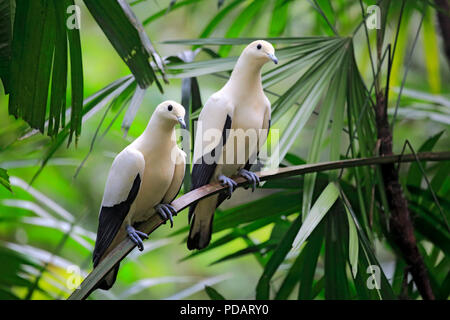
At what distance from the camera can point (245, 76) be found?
3.77 ft

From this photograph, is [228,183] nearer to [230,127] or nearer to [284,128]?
[230,127]

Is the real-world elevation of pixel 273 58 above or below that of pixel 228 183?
above

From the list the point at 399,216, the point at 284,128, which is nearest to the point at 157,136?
the point at 284,128

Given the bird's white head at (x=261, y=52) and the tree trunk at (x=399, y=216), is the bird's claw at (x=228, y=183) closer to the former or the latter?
the bird's white head at (x=261, y=52)

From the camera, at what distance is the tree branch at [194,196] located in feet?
2.86

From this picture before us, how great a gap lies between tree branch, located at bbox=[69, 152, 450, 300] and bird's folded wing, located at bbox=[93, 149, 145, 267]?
0.07 m

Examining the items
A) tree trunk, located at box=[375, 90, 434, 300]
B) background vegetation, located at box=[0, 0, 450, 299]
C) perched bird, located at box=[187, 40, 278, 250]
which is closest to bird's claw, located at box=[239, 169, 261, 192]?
perched bird, located at box=[187, 40, 278, 250]

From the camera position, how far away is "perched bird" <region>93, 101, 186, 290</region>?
1049 mm

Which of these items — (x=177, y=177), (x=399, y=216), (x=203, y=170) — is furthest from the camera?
(x=399, y=216)

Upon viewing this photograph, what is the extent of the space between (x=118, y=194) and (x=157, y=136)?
156 millimetres

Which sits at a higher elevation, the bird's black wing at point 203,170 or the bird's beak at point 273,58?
the bird's beak at point 273,58

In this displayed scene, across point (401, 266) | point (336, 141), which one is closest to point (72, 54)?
point (336, 141)

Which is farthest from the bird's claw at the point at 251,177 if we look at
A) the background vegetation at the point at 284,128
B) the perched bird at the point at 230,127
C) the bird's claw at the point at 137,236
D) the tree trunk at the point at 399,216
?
the tree trunk at the point at 399,216
